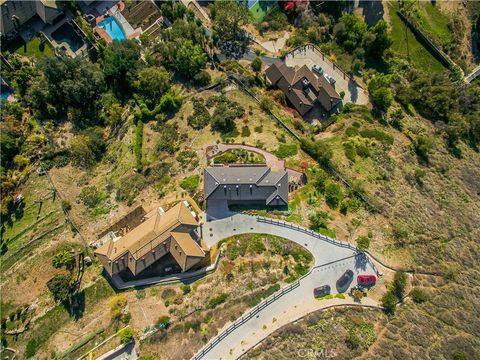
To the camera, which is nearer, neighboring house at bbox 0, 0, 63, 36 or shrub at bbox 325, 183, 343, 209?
shrub at bbox 325, 183, 343, 209

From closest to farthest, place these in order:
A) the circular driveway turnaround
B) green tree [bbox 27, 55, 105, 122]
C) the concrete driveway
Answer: the circular driveway turnaround
green tree [bbox 27, 55, 105, 122]
the concrete driveway

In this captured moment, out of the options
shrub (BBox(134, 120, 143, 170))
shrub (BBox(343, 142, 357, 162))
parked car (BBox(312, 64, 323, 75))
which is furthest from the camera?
parked car (BBox(312, 64, 323, 75))

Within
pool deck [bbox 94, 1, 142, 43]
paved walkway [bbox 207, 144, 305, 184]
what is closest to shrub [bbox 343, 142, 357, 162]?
paved walkway [bbox 207, 144, 305, 184]

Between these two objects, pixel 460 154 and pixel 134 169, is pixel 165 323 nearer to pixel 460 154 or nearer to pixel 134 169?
pixel 134 169

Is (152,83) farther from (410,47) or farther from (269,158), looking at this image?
(410,47)

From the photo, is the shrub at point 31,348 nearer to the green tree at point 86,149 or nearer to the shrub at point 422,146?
the green tree at point 86,149

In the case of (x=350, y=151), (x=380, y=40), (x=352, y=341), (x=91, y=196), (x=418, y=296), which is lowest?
(x=418, y=296)

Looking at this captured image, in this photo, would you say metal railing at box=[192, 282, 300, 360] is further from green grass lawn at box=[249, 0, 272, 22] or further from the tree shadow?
green grass lawn at box=[249, 0, 272, 22]

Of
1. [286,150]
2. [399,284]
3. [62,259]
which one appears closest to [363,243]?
[399,284]
